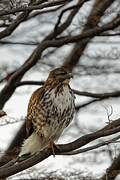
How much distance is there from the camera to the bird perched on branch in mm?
5301

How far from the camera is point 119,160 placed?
787cm

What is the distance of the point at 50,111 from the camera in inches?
211

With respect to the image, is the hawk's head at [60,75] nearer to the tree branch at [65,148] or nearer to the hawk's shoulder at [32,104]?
the hawk's shoulder at [32,104]

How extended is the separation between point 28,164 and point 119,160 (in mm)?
3530

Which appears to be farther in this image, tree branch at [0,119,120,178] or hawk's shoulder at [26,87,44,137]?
hawk's shoulder at [26,87,44,137]

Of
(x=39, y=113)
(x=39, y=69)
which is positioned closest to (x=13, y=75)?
(x=39, y=69)

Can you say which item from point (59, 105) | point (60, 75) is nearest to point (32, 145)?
point (59, 105)

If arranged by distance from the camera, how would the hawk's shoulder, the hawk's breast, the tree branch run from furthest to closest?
the hawk's shoulder → the hawk's breast → the tree branch

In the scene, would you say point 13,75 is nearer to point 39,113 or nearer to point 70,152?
point 39,113

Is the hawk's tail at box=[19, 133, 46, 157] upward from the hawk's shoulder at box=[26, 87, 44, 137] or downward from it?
downward

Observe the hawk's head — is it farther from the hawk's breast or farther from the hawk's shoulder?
the hawk's shoulder

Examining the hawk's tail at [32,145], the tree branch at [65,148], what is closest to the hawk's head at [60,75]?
the hawk's tail at [32,145]

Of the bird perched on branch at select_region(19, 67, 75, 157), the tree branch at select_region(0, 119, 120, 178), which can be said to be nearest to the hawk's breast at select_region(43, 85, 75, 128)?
the bird perched on branch at select_region(19, 67, 75, 157)

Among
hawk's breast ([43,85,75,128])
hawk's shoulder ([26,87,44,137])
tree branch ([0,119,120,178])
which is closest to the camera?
→ tree branch ([0,119,120,178])
